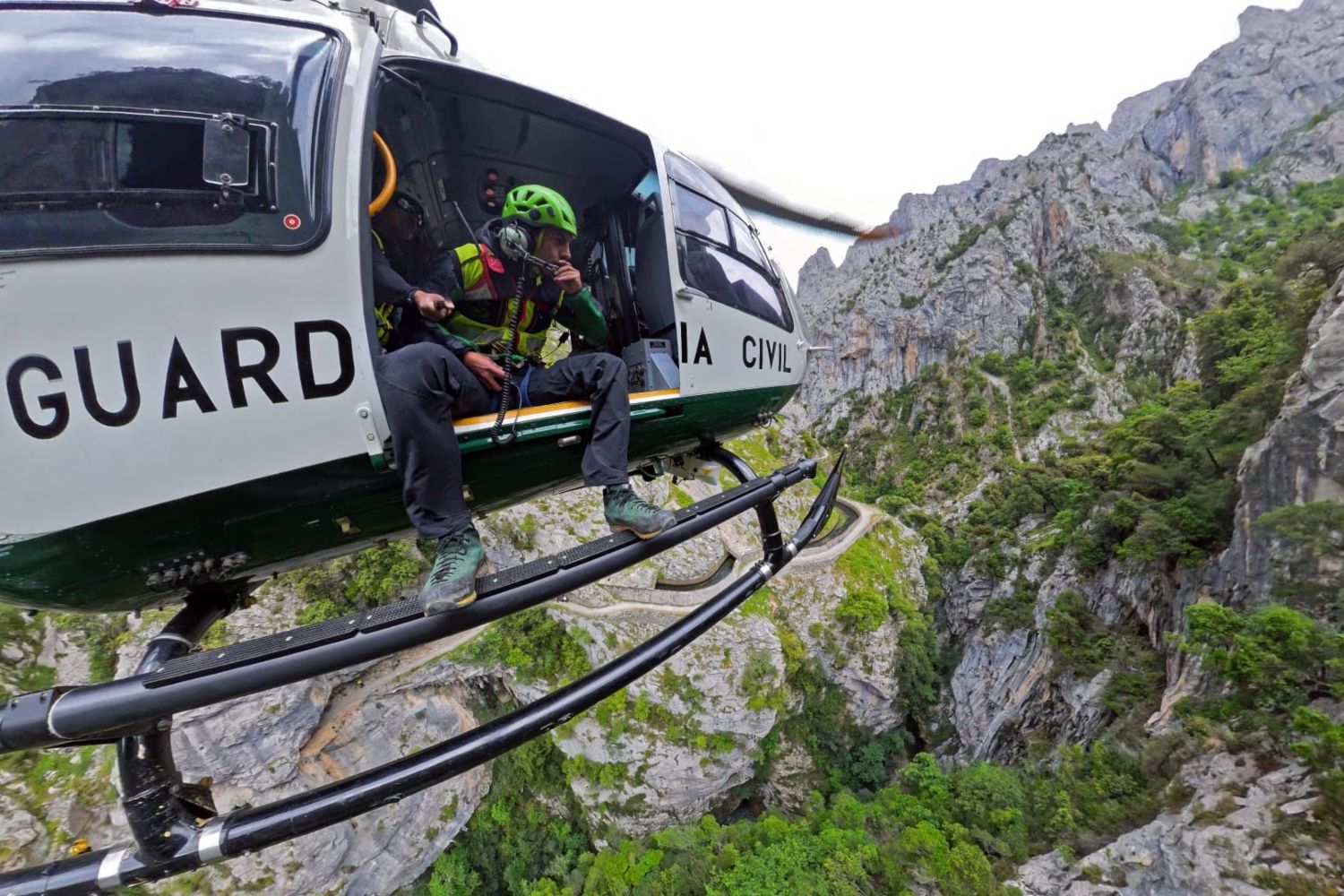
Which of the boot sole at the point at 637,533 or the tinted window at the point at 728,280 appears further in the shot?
the tinted window at the point at 728,280

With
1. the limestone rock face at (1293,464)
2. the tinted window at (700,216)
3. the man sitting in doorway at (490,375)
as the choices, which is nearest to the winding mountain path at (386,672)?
the tinted window at (700,216)

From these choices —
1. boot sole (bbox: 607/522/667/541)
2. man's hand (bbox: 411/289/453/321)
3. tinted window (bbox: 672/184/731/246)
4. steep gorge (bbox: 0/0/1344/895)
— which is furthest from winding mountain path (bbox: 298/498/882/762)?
man's hand (bbox: 411/289/453/321)

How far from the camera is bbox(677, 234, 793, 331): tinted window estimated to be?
292 cm

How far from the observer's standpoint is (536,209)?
229 cm

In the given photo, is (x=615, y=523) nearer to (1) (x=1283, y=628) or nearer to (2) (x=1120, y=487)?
(1) (x=1283, y=628)

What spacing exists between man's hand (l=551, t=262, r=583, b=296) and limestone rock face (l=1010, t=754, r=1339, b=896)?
14.1 metres

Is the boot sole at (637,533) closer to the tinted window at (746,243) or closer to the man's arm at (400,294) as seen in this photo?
the man's arm at (400,294)

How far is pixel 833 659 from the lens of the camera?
1912cm

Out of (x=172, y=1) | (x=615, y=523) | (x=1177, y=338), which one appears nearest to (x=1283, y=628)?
(x=615, y=523)

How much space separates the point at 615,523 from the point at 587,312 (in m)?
1.20

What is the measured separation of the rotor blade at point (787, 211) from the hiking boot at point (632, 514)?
2918 mm

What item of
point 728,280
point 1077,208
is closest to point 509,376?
point 728,280

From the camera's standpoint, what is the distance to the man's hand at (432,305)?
2.01m

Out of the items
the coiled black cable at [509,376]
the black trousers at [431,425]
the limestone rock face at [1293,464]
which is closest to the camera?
the black trousers at [431,425]
